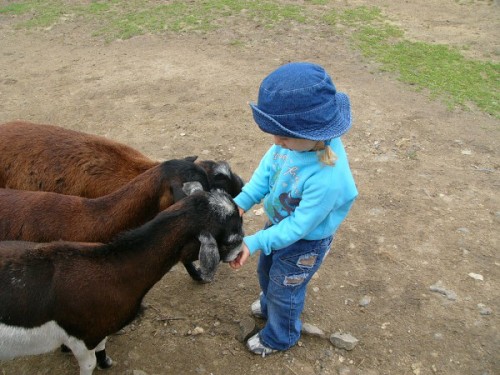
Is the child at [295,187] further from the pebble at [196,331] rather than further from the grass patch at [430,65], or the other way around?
the grass patch at [430,65]

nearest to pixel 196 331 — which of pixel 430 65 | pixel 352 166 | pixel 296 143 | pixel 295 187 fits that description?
pixel 295 187

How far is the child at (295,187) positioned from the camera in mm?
2682

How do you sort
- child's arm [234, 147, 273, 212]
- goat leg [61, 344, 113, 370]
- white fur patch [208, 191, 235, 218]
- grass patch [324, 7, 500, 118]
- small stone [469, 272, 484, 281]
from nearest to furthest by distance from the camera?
1. white fur patch [208, 191, 235, 218]
2. child's arm [234, 147, 273, 212]
3. goat leg [61, 344, 113, 370]
4. small stone [469, 272, 484, 281]
5. grass patch [324, 7, 500, 118]

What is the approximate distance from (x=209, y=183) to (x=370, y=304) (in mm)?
1867

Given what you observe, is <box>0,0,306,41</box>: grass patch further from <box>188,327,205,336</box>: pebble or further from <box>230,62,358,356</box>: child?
<box>230,62,358,356</box>: child

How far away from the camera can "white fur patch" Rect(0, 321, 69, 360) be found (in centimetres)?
293

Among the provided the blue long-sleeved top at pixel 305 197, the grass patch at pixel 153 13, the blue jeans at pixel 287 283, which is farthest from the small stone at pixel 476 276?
the grass patch at pixel 153 13

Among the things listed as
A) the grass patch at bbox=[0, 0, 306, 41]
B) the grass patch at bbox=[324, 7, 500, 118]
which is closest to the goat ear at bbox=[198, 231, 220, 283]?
the grass patch at bbox=[324, 7, 500, 118]

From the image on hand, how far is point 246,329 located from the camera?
405 cm

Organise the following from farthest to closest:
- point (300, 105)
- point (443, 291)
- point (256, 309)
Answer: point (443, 291), point (256, 309), point (300, 105)

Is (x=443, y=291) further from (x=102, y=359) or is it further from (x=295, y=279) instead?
(x=102, y=359)

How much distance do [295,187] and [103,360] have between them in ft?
6.92

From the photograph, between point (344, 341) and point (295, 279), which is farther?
point (344, 341)

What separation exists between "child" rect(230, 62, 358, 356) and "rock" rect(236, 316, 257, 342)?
0.08 meters
